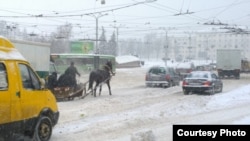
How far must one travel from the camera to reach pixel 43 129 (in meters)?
10.6

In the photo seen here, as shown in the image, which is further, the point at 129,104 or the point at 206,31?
the point at 206,31

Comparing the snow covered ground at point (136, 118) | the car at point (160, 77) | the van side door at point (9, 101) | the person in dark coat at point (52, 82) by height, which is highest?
the van side door at point (9, 101)

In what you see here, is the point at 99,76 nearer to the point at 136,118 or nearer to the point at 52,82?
the point at 52,82

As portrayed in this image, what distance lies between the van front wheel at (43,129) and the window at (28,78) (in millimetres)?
775

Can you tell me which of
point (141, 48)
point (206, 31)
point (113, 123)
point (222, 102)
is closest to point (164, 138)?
point (113, 123)

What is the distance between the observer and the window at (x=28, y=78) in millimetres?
10070

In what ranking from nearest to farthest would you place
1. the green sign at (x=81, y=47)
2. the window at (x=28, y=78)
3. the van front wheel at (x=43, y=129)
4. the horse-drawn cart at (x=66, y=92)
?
the window at (x=28, y=78) < the van front wheel at (x=43, y=129) < the horse-drawn cart at (x=66, y=92) < the green sign at (x=81, y=47)

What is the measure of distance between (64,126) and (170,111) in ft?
16.5

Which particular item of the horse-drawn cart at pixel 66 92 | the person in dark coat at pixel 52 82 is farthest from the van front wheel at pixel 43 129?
the person in dark coat at pixel 52 82

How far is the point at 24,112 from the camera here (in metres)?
9.79

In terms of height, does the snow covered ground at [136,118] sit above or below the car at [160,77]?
above

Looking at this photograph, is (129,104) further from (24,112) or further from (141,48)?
(141,48)

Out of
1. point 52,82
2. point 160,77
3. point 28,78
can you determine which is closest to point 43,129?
point 28,78

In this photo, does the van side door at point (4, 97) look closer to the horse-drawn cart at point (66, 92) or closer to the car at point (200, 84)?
the horse-drawn cart at point (66, 92)
